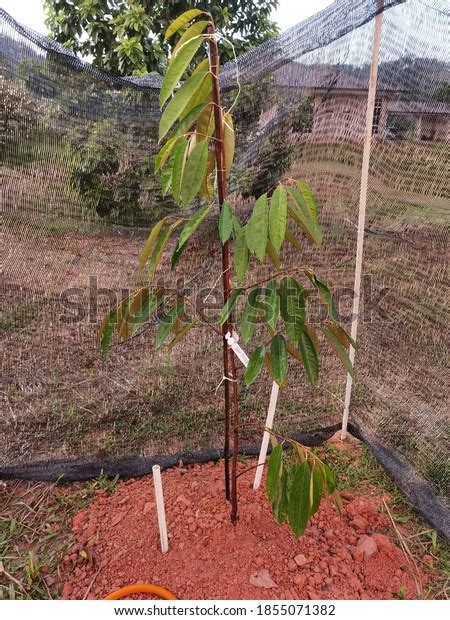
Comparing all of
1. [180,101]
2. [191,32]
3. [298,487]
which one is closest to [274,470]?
[298,487]

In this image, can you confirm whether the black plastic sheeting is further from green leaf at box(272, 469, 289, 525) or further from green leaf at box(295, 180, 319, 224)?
green leaf at box(295, 180, 319, 224)

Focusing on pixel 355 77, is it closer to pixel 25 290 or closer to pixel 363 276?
pixel 363 276

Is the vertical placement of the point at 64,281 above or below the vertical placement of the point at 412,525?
above

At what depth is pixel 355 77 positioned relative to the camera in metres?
1.36

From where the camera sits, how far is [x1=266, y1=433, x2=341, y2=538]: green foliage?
0.88 m

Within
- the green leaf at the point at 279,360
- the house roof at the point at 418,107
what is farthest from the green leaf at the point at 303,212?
the house roof at the point at 418,107

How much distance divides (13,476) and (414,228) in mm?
1603

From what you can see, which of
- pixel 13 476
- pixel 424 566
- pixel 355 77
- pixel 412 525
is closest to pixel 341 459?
pixel 412 525

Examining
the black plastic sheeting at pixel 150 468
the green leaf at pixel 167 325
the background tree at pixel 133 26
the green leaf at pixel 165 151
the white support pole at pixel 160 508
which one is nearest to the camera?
the green leaf at pixel 165 151

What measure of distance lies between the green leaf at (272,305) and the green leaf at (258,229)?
0.10 m

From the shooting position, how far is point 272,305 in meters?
0.82

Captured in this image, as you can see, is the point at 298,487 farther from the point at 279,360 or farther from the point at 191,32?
the point at 191,32

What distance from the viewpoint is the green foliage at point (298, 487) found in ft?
2.87

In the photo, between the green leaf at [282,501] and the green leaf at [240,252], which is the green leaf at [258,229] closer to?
the green leaf at [240,252]
